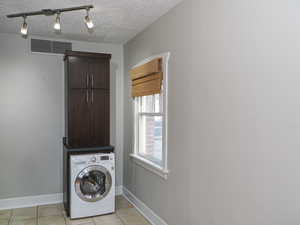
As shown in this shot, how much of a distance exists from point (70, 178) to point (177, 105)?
6.01ft

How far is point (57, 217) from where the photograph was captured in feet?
11.7

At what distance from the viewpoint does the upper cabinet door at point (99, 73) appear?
3.88m

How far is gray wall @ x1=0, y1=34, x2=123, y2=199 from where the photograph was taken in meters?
3.86

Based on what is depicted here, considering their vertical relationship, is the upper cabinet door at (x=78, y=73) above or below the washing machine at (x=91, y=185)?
above

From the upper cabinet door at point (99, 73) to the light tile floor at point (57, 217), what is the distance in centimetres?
190

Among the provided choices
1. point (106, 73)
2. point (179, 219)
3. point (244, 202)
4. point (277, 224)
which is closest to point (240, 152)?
point (244, 202)

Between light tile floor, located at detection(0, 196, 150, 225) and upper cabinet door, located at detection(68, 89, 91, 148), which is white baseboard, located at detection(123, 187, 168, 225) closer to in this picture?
light tile floor, located at detection(0, 196, 150, 225)

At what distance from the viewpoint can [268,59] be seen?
1.63 m

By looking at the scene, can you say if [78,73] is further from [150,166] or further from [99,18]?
[150,166]

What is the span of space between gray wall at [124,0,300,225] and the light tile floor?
2.16 feet

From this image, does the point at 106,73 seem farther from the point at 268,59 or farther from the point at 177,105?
the point at 268,59

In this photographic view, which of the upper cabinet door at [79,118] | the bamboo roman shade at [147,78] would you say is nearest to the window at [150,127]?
the bamboo roman shade at [147,78]

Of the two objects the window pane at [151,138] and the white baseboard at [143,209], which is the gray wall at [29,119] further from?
the window pane at [151,138]

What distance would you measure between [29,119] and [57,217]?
154 cm
